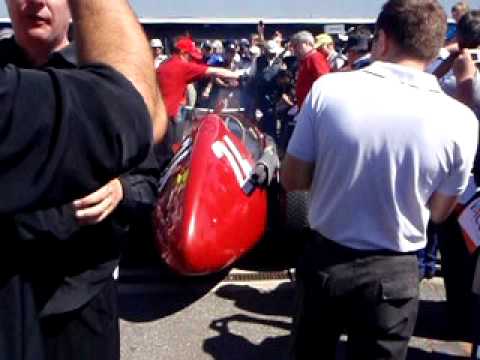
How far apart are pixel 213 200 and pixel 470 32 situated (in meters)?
1.72

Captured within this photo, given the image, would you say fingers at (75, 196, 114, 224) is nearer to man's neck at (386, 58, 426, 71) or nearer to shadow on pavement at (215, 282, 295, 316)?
man's neck at (386, 58, 426, 71)

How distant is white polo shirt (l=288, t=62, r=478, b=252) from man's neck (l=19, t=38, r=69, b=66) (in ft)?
3.06

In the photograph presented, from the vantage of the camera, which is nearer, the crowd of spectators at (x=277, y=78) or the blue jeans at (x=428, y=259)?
the blue jeans at (x=428, y=259)

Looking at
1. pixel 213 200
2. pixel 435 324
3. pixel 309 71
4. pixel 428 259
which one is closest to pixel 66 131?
pixel 213 200

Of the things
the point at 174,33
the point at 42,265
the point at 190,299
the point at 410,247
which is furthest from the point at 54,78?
the point at 174,33

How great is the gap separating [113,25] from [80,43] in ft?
0.19

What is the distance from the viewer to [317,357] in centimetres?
280

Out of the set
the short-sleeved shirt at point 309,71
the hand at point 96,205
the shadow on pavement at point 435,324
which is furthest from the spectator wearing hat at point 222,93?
the hand at point 96,205

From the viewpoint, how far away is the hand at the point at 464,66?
3.89 m

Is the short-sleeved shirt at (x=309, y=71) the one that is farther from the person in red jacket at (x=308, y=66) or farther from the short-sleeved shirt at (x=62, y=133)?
the short-sleeved shirt at (x=62, y=133)

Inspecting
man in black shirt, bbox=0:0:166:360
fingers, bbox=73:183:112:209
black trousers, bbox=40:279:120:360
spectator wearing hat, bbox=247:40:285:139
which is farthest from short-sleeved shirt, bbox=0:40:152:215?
spectator wearing hat, bbox=247:40:285:139

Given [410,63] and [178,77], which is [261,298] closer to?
[410,63]

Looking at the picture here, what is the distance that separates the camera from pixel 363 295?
2.55 metres

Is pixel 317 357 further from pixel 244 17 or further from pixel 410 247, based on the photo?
pixel 244 17
